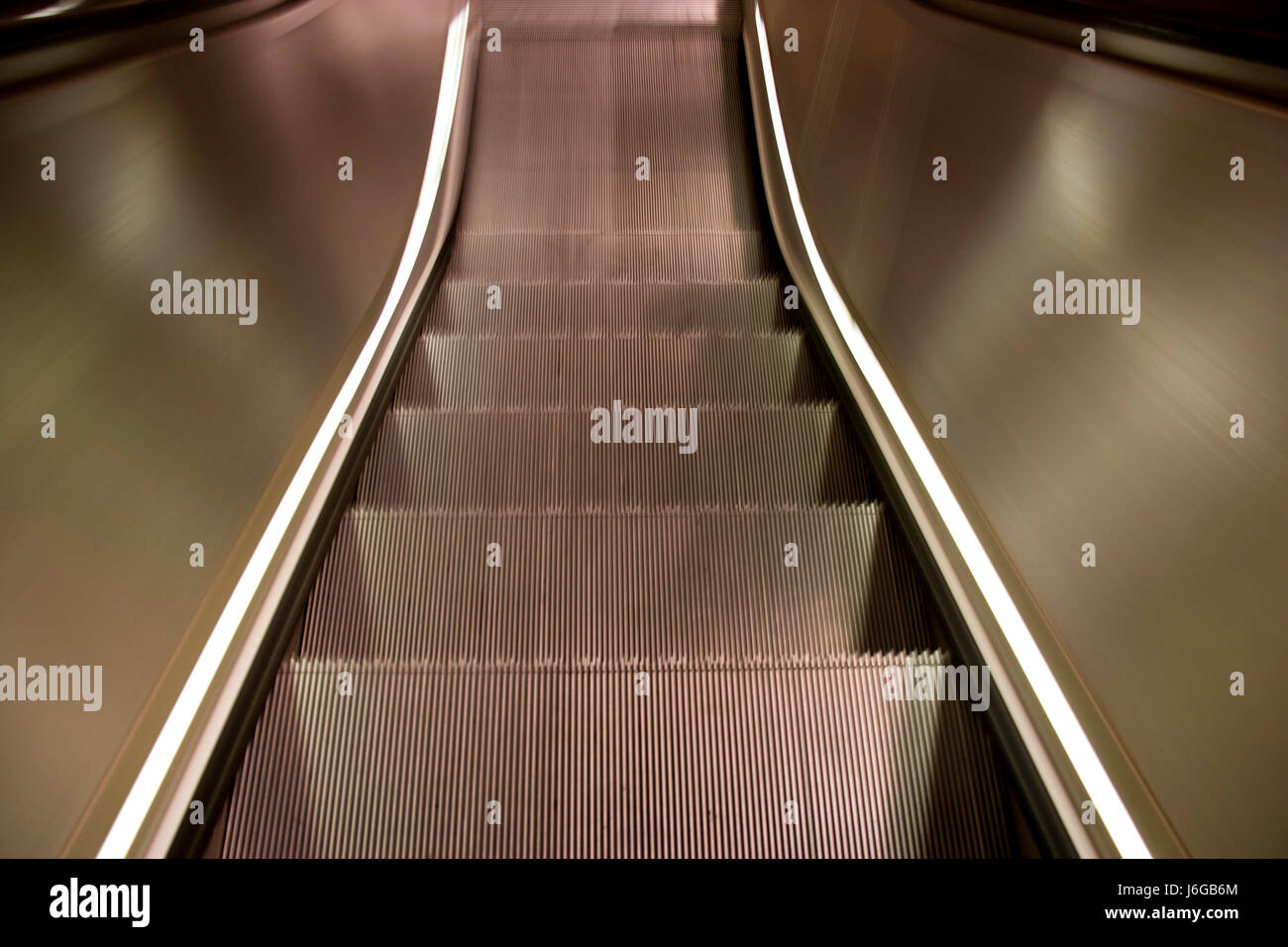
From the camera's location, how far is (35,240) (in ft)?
5.71

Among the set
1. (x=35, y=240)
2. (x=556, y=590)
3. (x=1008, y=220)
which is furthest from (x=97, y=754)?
(x=1008, y=220)

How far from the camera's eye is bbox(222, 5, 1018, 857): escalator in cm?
195

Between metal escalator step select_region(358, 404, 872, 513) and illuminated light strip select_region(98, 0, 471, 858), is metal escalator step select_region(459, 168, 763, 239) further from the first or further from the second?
metal escalator step select_region(358, 404, 872, 513)

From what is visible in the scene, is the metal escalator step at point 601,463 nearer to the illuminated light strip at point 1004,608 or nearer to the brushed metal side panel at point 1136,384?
the illuminated light strip at point 1004,608

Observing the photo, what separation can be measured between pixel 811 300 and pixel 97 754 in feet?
10.8

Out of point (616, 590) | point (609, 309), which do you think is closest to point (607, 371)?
point (609, 309)

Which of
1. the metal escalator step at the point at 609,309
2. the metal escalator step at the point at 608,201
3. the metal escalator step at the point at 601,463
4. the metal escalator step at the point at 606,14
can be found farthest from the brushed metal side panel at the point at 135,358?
the metal escalator step at the point at 606,14

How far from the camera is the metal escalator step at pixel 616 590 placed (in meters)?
2.37

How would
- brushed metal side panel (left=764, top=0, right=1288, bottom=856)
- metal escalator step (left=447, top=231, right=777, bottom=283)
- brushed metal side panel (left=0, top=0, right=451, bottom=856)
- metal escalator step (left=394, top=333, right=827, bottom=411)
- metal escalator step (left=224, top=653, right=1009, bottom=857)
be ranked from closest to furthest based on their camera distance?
brushed metal side panel (left=764, top=0, right=1288, bottom=856) → brushed metal side panel (left=0, top=0, right=451, bottom=856) → metal escalator step (left=224, top=653, right=1009, bottom=857) → metal escalator step (left=394, top=333, right=827, bottom=411) → metal escalator step (left=447, top=231, right=777, bottom=283)

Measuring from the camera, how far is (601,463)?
311 cm

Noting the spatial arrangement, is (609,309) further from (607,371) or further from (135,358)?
(135,358)

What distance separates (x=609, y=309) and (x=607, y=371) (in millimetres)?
720

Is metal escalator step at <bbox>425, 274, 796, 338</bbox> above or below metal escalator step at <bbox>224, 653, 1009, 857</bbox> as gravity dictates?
above

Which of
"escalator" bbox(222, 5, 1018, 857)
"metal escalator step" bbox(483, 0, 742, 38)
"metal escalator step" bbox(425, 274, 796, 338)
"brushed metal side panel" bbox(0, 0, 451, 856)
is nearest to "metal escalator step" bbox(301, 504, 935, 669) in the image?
"escalator" bbox(222, 5, 1018, 857)
